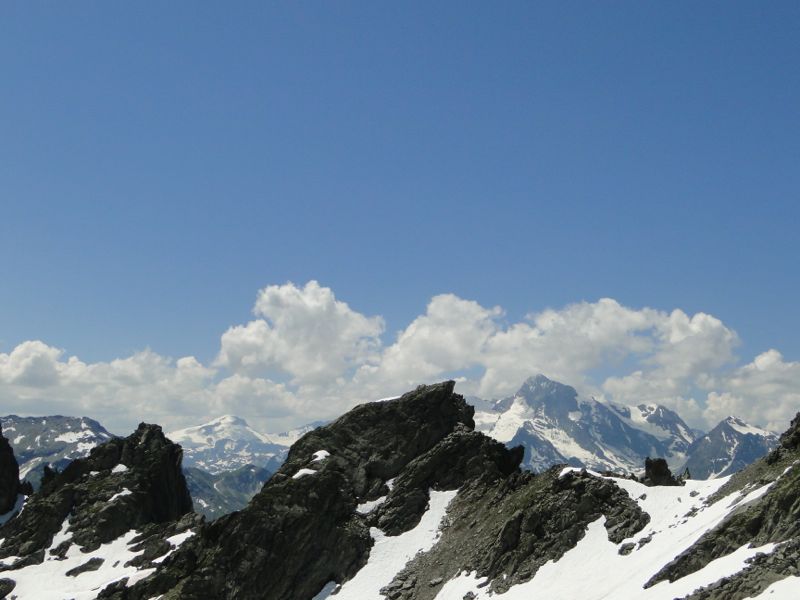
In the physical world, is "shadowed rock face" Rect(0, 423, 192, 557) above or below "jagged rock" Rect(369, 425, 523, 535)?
above

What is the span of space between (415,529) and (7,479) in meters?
114

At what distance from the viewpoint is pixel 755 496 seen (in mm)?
49344

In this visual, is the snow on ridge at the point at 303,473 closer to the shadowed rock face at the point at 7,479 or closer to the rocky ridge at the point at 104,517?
the rocky ridge at the point at 104,517

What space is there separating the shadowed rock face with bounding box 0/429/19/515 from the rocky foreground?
2708cm

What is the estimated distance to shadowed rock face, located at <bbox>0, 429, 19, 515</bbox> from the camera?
493ft

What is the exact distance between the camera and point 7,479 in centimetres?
15262

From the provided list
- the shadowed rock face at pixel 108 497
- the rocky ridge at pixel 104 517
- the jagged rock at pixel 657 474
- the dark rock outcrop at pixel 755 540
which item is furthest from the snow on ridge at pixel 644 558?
the shadowed rock face at pixel 108 497

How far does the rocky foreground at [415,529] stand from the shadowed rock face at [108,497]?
37 centimetres

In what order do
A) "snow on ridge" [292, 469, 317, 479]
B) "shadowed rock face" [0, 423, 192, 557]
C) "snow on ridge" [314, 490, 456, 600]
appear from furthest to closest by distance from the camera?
"shadowed rock face" [0, 423, 192, 557]
"snow on ridge" [292, 469, 317, 479]
"snow on ridge" [314, 490, 456, 600]

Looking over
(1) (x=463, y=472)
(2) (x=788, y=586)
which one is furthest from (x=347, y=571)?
(2) (x=788, y=586)

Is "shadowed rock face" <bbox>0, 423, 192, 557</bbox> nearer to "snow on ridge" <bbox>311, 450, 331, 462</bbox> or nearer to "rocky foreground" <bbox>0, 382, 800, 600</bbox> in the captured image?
"rocky foreground" <bbox>0, 382, 800, 600</bbox>

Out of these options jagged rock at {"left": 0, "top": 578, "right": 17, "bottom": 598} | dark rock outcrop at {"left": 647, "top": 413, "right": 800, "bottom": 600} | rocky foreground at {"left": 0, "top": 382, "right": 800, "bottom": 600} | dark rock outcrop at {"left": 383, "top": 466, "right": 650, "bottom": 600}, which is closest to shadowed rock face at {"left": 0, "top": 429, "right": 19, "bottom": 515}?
rocky foreground at {"left": 0, "top": 382, "right": 800, "bottom": 600}

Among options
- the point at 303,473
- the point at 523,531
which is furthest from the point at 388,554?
the point at 523,531

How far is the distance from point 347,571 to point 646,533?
1468 inches
